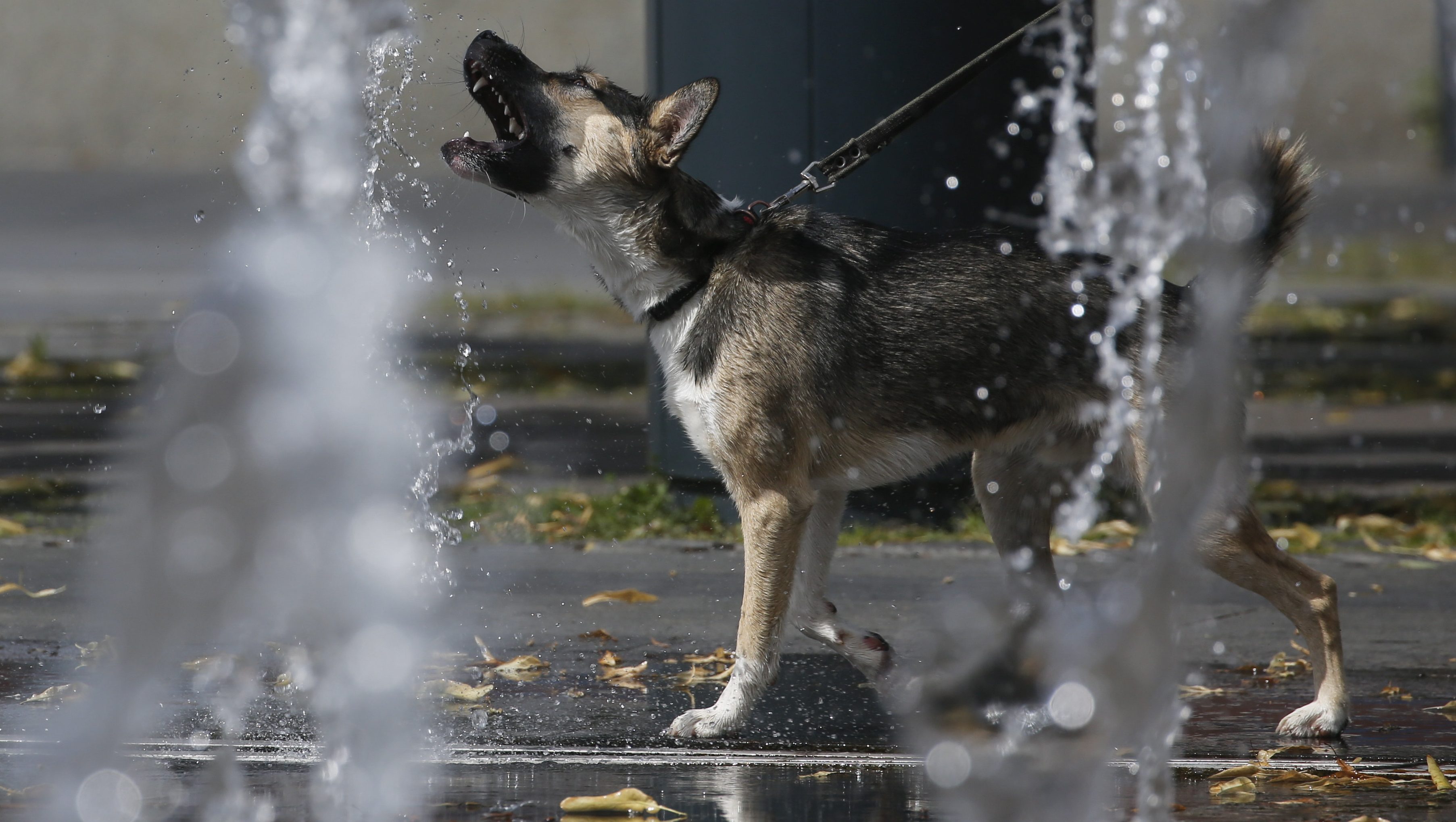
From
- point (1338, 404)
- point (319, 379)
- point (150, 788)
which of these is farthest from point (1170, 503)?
point (1338, 404)

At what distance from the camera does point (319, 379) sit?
3641 mm

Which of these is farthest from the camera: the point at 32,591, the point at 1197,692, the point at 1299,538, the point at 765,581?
the point at 1299,538

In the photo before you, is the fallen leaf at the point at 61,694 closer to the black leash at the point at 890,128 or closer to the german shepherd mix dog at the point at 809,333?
the german shepherd mix dog at the point at 809,333

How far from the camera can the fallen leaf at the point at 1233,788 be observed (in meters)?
3.99

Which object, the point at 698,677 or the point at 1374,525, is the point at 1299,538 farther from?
the point at 698,677

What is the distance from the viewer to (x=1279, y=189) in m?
4.93

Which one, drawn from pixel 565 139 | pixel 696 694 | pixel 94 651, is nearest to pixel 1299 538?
pixel 696 694

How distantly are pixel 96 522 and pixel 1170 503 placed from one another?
5292mm

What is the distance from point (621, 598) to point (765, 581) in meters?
1.64

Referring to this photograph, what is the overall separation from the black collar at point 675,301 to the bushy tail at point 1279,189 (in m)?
1.65

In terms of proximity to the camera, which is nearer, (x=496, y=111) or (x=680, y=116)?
(x=680, y=116)

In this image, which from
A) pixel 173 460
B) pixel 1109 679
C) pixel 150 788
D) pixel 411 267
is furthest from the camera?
pixel 411 267

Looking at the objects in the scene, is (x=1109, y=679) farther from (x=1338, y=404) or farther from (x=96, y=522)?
(x=1338, y=404)

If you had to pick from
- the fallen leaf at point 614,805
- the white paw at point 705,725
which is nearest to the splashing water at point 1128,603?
the white paw at point 705,725
